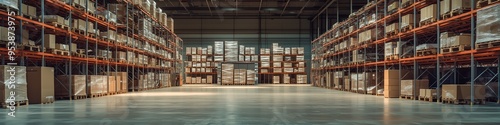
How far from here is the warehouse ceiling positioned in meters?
32.6

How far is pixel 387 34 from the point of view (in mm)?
15680

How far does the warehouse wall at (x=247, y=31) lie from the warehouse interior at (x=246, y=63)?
5.92ft

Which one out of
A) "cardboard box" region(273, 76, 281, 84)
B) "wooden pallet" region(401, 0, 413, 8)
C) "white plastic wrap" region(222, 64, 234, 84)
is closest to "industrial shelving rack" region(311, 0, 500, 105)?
"wooden pallet" region(401, 0, 413, 8)

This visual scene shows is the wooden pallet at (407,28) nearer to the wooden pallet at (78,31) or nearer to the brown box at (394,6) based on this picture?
the brown box at (394,6)

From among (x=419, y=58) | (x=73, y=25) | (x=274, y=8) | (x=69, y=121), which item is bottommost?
(x=69, y=121)

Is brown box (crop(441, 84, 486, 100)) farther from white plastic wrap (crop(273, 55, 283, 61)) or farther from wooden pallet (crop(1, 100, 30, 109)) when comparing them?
white plastic wrap (crop(273, 55, 283, 61))

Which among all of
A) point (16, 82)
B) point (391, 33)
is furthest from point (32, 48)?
point (391, 33)

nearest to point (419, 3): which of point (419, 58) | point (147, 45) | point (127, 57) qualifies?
point (419, 58)

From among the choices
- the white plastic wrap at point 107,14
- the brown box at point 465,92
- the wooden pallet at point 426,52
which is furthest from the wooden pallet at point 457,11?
the white plastic wrap at point 107,14

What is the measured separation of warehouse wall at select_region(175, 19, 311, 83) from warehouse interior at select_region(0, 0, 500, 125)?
5.92 feet

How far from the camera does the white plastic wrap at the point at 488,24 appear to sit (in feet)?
31.9

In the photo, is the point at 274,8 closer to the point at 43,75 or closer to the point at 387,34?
the point at 387,34

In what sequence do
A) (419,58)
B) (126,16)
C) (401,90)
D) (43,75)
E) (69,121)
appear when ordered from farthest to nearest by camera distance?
(126,16) < (401,90) < (419,58) < (43,75) < (69,121)

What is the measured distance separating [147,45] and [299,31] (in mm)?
19139
